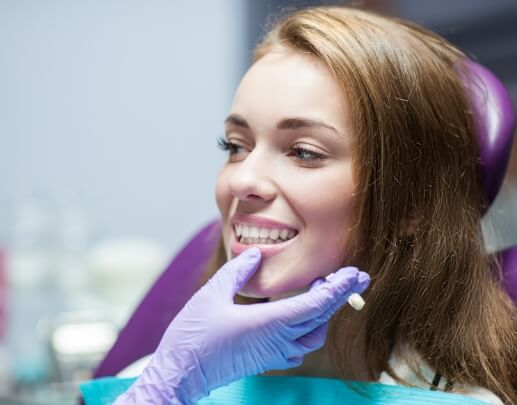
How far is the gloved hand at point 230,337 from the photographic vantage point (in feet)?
3.14

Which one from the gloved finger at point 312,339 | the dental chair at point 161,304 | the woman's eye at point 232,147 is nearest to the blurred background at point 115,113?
the dental chair at point 161,304

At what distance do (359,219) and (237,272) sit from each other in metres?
0.18

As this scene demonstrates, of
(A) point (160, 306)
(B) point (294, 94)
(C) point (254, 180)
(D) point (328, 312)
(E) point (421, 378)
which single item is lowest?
(A) point (160, 306)

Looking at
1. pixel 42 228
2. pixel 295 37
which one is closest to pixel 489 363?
pixel 295 37

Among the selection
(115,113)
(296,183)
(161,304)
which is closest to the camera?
(296,183)

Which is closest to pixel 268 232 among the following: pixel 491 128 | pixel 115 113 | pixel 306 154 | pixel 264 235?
pixel 264 235

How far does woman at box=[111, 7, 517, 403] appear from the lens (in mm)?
1041

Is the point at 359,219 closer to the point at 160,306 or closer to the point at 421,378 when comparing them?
the point at 421,378

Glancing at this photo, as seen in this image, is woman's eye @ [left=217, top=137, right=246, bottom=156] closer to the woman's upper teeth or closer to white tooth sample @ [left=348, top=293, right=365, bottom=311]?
the woman's upper teeth

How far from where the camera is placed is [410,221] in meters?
1.12

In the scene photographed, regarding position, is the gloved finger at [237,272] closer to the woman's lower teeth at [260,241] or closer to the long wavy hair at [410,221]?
the woman's lower teeth at [260,241]

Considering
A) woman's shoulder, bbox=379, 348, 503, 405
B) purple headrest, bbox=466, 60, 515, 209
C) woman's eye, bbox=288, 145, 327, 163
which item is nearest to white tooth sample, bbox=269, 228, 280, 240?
woman's eye, bbox=288, 145, 327, 163

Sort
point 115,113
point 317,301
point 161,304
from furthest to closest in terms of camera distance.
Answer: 1. point 115,113
2. point 161,304
3. point 317,301

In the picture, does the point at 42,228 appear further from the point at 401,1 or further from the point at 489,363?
the point at 489,363
